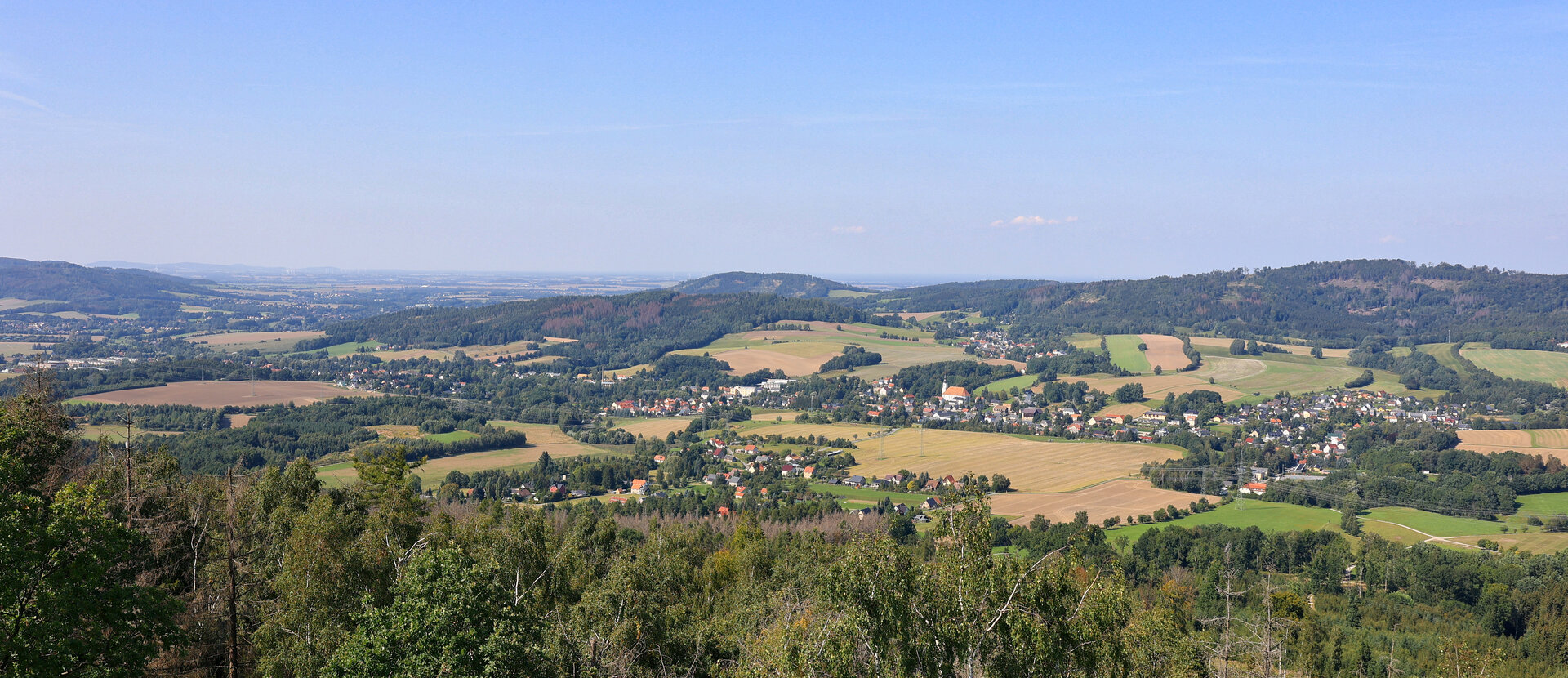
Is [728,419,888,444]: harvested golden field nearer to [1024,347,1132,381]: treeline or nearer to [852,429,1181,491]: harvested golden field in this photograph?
[852,429,1181,491]: harvested golden field

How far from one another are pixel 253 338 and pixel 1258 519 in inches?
5815

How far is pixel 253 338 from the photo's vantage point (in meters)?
139

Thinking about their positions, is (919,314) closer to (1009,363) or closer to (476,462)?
(1009,363)

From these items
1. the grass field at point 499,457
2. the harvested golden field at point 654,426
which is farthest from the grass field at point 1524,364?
the grass field at point 499,457

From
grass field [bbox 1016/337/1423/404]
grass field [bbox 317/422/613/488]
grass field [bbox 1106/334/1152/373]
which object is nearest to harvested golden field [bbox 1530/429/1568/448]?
grass field [bbox 1016/337/1423/404]

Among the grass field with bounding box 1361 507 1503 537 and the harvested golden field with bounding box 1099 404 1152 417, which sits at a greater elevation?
the harvested golden field with bounding box 1099 404 1152 417

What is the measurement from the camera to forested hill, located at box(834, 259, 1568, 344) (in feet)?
470

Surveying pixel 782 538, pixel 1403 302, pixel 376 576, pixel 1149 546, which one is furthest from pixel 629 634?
pixel 1403 302

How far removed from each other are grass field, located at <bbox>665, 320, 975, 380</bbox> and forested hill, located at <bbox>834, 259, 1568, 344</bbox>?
3728 cm

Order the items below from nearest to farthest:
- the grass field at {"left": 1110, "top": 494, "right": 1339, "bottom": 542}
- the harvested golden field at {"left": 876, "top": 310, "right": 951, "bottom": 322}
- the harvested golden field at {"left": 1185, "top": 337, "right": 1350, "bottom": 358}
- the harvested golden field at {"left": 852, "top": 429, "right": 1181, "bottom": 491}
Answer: the grass field at {"left": 1110, "top": 494, "right": 1339, "bottom": 542}
the harvested golden field at {"left": 852, "top": 429, "right": 1181, "bottom": 491}
the harvested golden field at {"left": 1185, "top": 337, "right": 1350, "bottom": 358}
the harvested golden field at {"left": 876, "top": 310, "right": 951, "bottom": 322}

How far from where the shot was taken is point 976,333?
158 metres

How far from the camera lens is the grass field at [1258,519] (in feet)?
161

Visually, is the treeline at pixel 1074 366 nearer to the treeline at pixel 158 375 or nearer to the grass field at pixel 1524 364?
the grass field at pixel 1524 364

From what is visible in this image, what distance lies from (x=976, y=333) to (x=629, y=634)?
14615 centimetres
